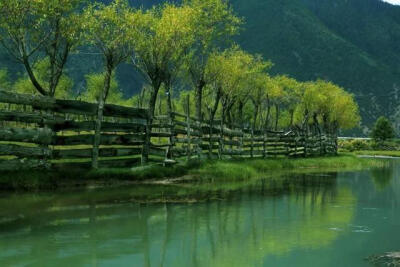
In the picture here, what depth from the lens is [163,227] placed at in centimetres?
1017

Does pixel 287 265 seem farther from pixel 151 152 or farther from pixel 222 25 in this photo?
pixel 222 25

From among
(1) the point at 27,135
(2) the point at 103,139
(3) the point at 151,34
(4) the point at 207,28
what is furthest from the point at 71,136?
(4) the point at 207,28

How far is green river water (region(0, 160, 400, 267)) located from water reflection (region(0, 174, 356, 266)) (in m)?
0.02

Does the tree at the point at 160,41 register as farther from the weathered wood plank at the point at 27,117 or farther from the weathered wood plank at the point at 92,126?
the weathered wood plank at the point at 27,117

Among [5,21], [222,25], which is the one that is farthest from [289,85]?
[5,21]

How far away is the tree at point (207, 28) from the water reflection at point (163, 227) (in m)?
13.1

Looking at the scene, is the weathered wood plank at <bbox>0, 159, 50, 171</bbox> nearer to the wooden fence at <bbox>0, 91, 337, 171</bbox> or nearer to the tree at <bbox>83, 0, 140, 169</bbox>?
the wooden fence at <bbox>0, 91, 337, 171</bbox>

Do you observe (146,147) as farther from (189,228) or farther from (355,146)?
(355,146)

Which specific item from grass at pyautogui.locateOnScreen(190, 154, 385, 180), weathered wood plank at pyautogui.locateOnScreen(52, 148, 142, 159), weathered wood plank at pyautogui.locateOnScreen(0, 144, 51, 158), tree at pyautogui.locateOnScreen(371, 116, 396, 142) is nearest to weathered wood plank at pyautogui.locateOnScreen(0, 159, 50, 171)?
weathered wood plank at pyautogui.locateOnScreen(0, 144, 51, 158)

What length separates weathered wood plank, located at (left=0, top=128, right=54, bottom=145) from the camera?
1469cm

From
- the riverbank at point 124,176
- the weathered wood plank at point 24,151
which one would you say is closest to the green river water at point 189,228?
the riverbank at point 124,176

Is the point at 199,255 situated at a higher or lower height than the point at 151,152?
lower

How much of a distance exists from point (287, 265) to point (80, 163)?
36.6ft

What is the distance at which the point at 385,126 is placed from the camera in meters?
114
